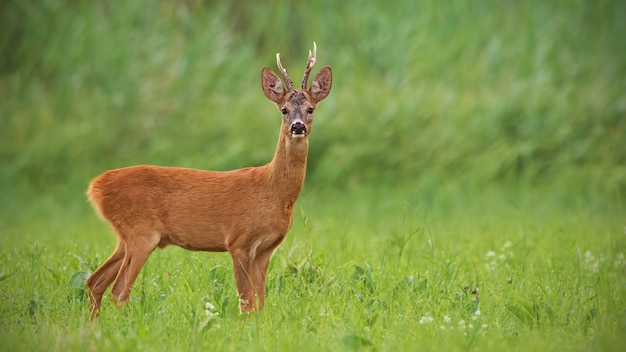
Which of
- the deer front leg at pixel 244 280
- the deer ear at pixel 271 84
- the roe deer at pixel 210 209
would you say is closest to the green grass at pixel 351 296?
the deer front leg at pixel 244 280

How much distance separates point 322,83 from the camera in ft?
25.2

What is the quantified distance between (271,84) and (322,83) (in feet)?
1.18

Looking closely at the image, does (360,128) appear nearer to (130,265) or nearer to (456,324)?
(130,265)

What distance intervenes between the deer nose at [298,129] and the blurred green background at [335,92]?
503 centimetres

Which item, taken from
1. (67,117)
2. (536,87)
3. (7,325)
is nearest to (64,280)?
(7,325)

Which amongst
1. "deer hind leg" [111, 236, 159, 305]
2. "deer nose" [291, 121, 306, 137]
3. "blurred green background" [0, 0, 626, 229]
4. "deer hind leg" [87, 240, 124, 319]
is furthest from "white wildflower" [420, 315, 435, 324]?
"blurred green background" [0, 0, 626, 229]

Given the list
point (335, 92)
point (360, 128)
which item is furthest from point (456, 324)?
point (335, 92)

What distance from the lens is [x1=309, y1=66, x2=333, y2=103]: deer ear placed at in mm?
7613

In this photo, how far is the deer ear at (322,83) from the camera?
7613 millimetres

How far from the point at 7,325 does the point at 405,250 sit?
345 cm

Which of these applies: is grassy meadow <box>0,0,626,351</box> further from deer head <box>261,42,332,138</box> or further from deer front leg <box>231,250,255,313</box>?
deer head <box>261,42,332,138</box>

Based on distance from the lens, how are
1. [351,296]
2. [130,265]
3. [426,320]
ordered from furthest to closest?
[351,296] < [130,265] < [426,320]

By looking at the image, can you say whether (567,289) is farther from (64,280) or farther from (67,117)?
(67,117)

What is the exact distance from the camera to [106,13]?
14484 mm
